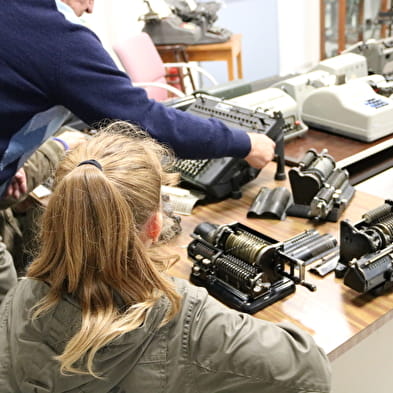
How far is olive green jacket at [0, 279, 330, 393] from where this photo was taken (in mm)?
953

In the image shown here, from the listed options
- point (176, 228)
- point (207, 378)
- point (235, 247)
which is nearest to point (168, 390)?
point (207, 378)

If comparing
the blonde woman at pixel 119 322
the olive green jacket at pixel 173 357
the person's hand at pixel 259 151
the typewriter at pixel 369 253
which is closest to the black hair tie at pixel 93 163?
the blonde woman at pixel 119 322

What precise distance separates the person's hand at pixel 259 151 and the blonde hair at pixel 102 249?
70 cm

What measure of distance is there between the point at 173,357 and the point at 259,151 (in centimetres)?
87

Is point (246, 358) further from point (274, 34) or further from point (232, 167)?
point (274, 34)

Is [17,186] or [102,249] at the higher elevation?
[102,249]

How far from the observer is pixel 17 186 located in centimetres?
175

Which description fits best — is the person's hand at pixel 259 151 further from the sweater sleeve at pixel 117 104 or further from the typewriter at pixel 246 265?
the typewriter at pixel 246 265

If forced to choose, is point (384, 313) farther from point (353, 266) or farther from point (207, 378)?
point (207, 378)

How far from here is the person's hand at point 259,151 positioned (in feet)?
5.50

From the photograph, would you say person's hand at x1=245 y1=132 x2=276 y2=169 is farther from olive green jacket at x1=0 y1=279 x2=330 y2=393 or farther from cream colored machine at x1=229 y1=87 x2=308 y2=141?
olive green jacket at x1=0 y1=279 x2=330 y2=393

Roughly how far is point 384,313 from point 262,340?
0.38m

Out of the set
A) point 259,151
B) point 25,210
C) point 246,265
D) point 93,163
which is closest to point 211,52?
point 25,210

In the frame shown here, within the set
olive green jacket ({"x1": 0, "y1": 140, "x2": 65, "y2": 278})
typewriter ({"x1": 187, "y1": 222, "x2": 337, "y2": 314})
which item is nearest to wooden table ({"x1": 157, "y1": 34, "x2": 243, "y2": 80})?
olive green jacket ({"x1": 0, "y1": 140, "x2": 65, "y2": 278})
